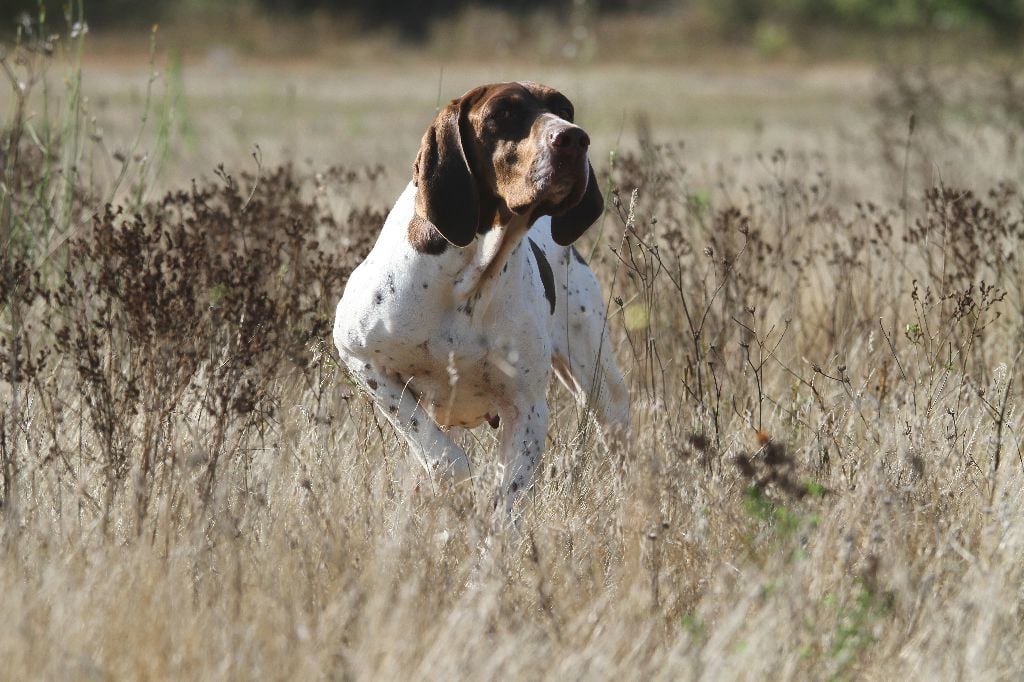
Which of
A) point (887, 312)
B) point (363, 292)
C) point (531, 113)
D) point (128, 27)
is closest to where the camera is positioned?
point (531, 113)

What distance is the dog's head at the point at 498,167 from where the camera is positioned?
330cm

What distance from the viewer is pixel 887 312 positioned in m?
5.40

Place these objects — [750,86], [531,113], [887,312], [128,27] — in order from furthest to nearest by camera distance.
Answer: [128,27]
[750,86]
[887,312]
[531,113]

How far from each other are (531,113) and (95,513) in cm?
143

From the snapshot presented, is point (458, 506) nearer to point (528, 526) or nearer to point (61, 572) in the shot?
point (528, 526)

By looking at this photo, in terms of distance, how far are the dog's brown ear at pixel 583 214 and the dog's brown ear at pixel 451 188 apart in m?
0.25

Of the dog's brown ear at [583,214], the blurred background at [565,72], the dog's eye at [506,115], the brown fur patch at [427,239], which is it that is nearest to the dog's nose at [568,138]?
the dog's eye at [506,115]

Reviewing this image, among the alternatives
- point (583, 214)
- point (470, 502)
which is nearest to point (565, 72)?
point (583, 214)

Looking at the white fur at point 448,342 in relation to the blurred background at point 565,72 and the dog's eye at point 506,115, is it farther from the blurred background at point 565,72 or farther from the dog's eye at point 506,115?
the blurred background at point 565,72

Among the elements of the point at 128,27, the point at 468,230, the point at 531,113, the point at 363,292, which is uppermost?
the point at 531,113

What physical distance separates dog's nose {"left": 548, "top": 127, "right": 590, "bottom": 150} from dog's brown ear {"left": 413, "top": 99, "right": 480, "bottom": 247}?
326mm

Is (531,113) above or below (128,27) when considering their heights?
above

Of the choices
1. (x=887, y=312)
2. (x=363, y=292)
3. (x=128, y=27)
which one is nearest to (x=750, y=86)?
(x=128, y=27)

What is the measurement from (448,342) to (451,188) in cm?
41
